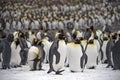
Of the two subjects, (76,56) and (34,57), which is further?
(34,57)

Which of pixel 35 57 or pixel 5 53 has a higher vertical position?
pixel 5 53

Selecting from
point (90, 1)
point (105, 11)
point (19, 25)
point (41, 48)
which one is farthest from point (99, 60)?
point (90, 1)

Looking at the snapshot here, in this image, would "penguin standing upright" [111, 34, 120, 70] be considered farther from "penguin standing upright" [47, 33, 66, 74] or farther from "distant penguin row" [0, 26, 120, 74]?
"penguin standing upright" [47, 33, 66, 74]

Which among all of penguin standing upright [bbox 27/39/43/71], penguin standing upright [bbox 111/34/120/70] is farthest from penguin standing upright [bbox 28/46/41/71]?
penguin standing upright [bbox 111/34/120/70]

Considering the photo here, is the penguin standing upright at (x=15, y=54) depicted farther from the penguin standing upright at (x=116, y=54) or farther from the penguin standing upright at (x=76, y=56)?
the penguin standing upright at (x=116, y=54)

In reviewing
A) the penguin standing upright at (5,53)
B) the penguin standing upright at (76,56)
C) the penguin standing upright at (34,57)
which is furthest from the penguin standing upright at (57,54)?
the penguin standing upright at (5,53)

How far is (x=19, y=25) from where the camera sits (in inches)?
945

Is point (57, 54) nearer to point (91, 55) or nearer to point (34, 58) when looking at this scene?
point (34, 58)

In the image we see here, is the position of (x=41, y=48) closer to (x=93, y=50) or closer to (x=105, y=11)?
(x=93, y=50)

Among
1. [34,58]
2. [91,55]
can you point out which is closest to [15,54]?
[34,58]

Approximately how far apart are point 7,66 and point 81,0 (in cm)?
2421

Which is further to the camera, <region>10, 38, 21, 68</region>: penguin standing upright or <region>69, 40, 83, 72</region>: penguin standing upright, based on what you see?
<region>10, 38, 21, 68</region>: penguin standing upright

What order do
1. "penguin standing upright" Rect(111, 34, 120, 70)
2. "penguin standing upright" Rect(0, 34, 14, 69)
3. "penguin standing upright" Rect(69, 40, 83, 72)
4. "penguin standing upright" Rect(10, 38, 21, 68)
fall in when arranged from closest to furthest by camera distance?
"penguin standing upright" Rect(69, 40, 83, 72) < "penguin standing upright" Rect(111, 34, 120, 70) < "penguin standing upright" Rect(0, 34, 14, 69) < "penguin standing upright" Rect(10, 38, 21, 68)

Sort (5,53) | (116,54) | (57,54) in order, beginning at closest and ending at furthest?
1. (57,54)
2. (116,54)
3. (5,53)
